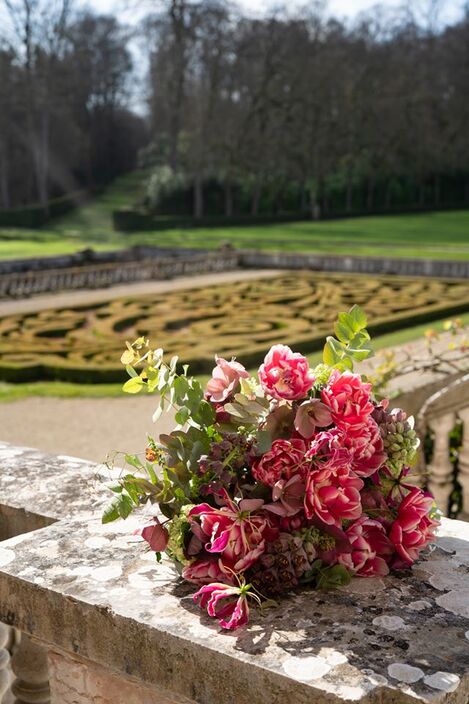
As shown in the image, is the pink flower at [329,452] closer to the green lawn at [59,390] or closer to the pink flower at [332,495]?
the pink flower at [332,495]

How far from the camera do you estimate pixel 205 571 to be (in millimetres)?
1831

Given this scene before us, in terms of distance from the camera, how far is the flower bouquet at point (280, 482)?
1826 mm

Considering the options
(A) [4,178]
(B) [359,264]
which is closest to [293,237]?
(B) [359,264]

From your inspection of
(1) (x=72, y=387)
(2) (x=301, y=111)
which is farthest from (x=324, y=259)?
(2) (x=301, y=111)

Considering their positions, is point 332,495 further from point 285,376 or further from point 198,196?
point 198,196

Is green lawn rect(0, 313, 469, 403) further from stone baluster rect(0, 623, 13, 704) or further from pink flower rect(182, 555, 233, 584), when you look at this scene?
pink flower rect(182, 555, 233, 584)

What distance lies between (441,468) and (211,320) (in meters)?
9.80

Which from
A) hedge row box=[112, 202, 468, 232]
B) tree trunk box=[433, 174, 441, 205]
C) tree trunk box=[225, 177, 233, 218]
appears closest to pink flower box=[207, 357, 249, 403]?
hedge row box=[112, 202, 468, 232]

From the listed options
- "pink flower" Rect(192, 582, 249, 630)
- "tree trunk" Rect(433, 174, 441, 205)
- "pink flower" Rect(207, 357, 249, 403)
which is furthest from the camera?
"tree trunk" Rect(433, 174, 441, 205)

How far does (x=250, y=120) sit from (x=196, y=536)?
42023 mm

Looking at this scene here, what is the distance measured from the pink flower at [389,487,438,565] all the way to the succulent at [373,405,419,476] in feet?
0.25

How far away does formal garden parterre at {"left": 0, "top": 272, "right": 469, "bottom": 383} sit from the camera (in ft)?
37.0

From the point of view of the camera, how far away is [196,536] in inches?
73.0

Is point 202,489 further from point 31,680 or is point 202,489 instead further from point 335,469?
point 31,680
